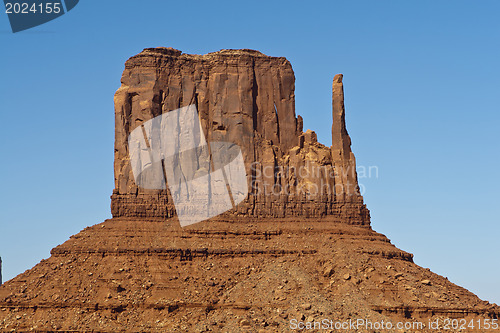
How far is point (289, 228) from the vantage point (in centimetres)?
10600

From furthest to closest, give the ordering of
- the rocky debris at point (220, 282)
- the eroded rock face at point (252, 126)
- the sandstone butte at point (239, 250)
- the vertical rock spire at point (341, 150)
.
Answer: the vertical rock spire at point (341, 150) → the eroded rock face at point (252, 126) → the sandstone butte at point (239, 250) → the rocky debris at point (220, 282)

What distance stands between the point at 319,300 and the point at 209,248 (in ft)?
39.5

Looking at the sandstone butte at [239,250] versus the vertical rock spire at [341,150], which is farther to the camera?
the vertical rock spire at [341,150]

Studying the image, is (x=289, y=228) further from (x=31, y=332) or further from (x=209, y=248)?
(x=31, y=332)

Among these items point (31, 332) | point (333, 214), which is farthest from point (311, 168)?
point (31, 332)
